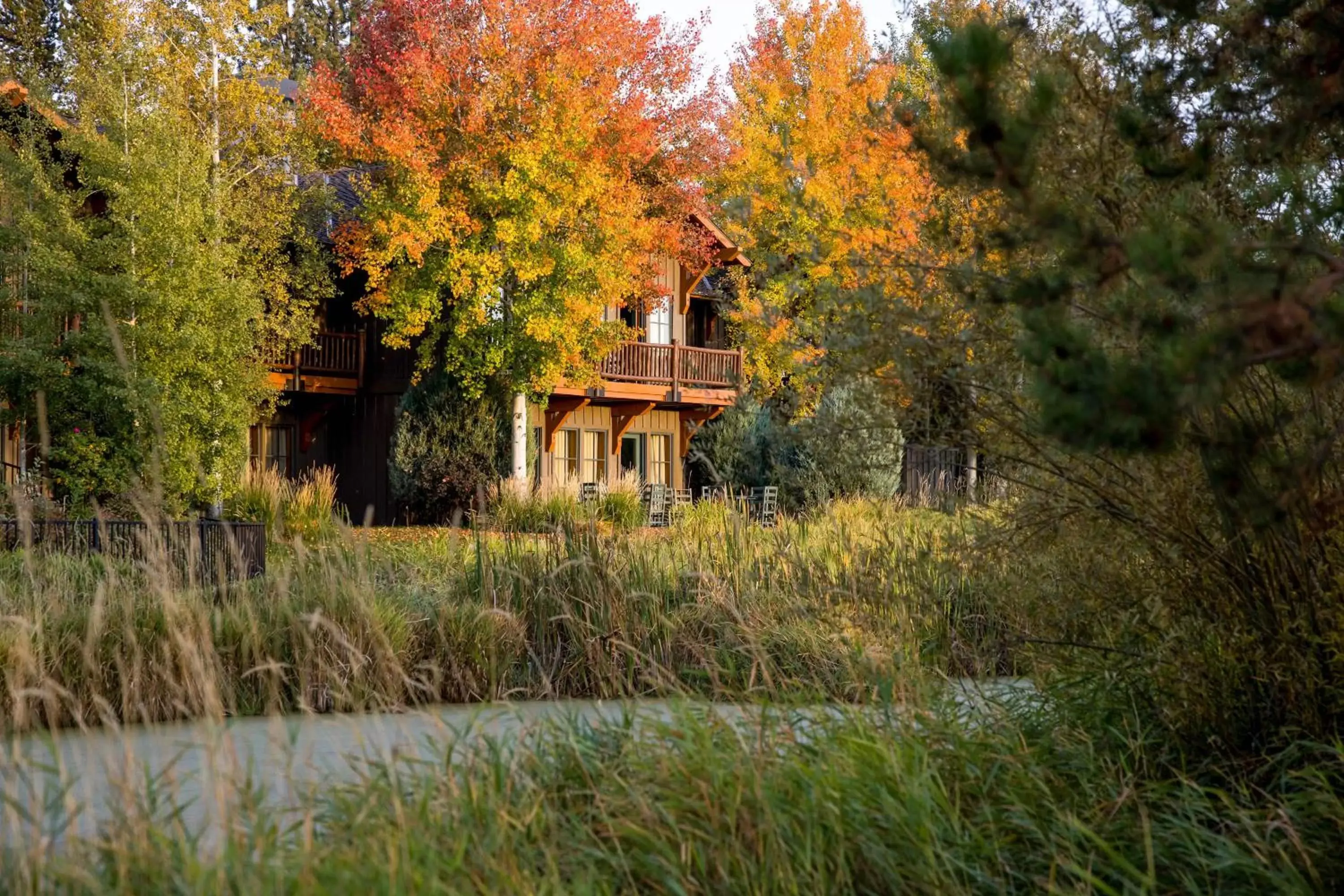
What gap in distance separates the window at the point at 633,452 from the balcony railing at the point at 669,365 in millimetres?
2006

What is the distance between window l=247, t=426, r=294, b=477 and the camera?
25750 mm

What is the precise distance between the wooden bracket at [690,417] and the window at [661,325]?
59.7 inches

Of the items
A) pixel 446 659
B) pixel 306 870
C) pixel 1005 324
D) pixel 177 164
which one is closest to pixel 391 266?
pixel 177 164

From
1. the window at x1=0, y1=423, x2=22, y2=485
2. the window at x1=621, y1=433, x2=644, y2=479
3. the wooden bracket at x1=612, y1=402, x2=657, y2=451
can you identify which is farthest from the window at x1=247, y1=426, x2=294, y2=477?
the window at x1=621, y1=433, x2=644, y2=479

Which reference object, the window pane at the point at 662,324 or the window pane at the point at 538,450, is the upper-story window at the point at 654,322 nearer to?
the window pane at the point at 662,324

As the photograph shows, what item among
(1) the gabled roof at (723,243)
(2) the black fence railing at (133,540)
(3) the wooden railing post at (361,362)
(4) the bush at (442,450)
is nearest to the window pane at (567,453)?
(3) the wooden railing post at (361,362)

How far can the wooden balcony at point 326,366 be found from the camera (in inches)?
979

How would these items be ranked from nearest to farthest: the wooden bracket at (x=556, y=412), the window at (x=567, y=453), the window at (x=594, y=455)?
the wooden bracket at (x=556, y=412), the window at (x=567, y=453), the window at (x=594, y=455)

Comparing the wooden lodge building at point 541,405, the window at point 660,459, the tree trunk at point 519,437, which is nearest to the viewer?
the tree trunk at point 519,437

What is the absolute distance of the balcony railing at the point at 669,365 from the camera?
27.0 m

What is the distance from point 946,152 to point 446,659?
16.6ft

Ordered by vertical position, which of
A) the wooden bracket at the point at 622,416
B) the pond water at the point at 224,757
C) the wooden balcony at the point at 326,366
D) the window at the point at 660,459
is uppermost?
the wooden balcony at the point at 326,366

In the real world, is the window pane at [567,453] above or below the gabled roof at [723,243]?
below

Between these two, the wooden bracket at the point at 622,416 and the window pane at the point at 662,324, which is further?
the window pane at the point at 662,324
